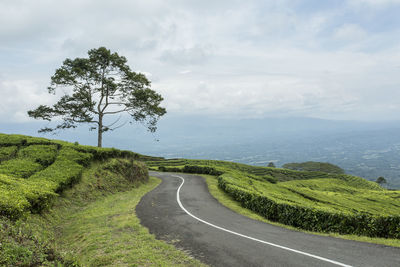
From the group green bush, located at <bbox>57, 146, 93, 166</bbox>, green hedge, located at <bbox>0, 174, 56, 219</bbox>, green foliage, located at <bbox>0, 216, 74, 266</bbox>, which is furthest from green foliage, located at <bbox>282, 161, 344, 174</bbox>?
green foliage, located at <bbox>0, 216, 74, 266</bbox>

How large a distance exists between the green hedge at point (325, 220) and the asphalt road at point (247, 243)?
1798mm

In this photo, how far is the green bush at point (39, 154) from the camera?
55.0 ft

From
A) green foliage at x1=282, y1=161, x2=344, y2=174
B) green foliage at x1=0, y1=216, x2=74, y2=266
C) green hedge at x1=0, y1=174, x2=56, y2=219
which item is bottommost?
green foliage at x1=282, y1=161, x2=344, y2=174

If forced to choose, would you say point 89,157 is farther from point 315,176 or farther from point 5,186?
point 315,176

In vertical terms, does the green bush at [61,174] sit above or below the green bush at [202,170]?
above

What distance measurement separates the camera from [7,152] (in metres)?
17.1

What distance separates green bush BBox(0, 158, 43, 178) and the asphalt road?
7.41 metres

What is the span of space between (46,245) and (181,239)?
4971mm

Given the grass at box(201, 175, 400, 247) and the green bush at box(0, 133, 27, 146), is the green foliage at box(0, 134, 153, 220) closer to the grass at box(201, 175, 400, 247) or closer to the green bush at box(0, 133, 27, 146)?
the green bush at box(0, 133, 27, 146)

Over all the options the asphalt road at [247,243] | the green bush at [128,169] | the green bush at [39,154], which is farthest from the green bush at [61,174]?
the asphalt road at [247,243]

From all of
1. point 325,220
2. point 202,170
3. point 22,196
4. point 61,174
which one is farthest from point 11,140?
point 202,170

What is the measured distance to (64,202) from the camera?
47.1ft

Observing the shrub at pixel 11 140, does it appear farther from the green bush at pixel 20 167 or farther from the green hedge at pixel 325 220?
the green hedge at pixel 325 220

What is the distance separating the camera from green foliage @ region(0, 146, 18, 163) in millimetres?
16600
